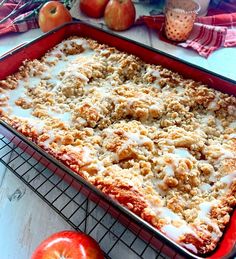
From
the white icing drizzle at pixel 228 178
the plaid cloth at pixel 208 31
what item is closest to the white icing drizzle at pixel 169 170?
the white icing drizzle at pixel 228 178

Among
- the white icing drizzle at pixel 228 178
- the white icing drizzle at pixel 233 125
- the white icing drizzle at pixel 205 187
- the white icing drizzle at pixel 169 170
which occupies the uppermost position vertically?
the white icing drizzle at pixel 169 170

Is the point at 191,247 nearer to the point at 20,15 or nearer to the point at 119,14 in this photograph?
the point at 119,14

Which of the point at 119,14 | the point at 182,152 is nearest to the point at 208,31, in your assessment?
the point at 119,14

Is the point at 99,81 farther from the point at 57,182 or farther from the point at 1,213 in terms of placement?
the point at 1,213

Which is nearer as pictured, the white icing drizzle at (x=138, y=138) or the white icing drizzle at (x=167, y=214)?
the white icing drizzle at (x=167, y=214)

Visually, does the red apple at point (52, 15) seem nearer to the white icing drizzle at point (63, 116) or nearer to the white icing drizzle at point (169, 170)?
the white icing drizzle at point (63, 116)
